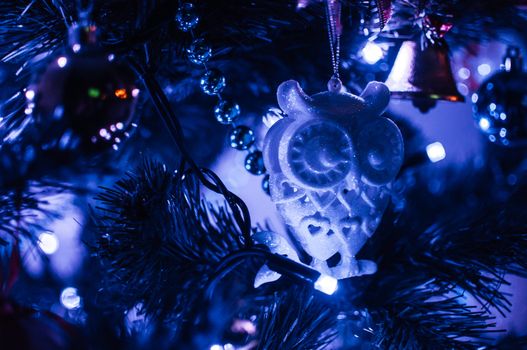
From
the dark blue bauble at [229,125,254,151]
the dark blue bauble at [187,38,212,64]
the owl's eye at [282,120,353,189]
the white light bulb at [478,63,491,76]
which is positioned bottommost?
the white light bulb at [478,63,491,76]

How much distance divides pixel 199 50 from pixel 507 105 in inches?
16.7

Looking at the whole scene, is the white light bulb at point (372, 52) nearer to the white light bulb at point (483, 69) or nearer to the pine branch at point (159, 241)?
the pine branch at point (159, 241)

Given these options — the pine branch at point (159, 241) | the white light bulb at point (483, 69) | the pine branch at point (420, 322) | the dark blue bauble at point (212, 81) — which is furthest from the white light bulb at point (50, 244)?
the white light bulb at point (483, 69)

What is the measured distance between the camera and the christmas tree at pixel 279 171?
519mm

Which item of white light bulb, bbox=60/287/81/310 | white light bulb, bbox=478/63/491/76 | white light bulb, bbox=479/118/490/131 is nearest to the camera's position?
white light bulb, bbox=60/287/81/310

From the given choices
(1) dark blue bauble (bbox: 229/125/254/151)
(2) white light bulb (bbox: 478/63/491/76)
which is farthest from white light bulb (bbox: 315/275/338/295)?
(2) white light bulb (bbox: 478/63/491/76)

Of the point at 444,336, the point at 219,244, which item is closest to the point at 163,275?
the point at 219,244

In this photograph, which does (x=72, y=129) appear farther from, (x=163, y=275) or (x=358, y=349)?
(x=358, y=349)

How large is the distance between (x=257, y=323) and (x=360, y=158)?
0.69ft

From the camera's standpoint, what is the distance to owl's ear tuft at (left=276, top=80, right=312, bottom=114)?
548mm

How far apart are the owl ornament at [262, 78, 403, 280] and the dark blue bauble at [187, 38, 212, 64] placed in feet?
0.31

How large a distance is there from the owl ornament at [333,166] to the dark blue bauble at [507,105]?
24cm

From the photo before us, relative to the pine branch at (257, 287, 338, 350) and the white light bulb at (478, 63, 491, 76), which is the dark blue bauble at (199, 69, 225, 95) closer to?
the pine branch at (257, 287, 338, 350)

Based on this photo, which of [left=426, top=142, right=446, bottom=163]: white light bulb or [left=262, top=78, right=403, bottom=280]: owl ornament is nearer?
[left=262, top=78, right=403, bottom=280]: owl ornament
